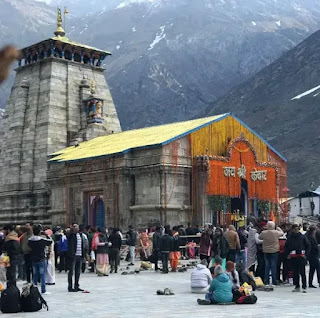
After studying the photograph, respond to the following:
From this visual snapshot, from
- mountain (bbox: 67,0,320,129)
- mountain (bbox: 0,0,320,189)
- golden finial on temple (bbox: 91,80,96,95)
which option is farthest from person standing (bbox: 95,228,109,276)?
mountain (bbox: 67,0,320,129)

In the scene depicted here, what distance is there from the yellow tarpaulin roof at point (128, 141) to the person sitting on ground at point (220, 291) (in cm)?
1660

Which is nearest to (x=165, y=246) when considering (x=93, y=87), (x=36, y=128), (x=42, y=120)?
(x=42, y=120)

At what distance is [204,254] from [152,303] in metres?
6.64

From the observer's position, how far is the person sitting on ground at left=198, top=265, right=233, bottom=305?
12.3 metres

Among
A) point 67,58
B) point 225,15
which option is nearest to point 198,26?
point 225,15

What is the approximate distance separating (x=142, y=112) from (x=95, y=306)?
13991 cm

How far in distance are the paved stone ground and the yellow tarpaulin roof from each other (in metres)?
13.4

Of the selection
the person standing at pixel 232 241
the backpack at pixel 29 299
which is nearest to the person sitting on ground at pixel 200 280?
the person standing at pixel 232 241

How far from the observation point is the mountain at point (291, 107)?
298 ft

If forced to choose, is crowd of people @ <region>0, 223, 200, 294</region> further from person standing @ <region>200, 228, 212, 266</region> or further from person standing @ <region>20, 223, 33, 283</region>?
person standing @ <region>200, 228, 212, 266</region>

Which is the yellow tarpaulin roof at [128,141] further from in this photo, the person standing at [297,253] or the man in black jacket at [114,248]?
the person standing at [297,253]

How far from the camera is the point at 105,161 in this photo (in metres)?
30.6

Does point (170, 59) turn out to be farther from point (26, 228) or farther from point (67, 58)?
point (26, 228)

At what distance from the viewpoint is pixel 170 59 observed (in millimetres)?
170375
